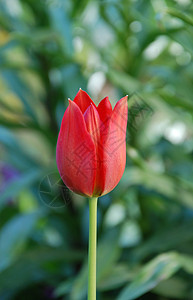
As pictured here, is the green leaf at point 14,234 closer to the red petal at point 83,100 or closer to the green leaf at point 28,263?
the green leaf at point 28,263

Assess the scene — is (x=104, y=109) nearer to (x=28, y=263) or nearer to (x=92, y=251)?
(x=92, y=251)

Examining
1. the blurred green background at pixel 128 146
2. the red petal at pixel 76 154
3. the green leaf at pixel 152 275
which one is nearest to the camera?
the red petal at pixel 76 154

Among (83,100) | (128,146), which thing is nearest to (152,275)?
(128,146)

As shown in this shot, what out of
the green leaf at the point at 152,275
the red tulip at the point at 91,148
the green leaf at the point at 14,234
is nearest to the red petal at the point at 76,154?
the red tulip at the point at 91,148

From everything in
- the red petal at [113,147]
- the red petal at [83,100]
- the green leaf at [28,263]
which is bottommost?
the red petal at [113,147]

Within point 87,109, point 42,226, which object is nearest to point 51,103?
point 42,226

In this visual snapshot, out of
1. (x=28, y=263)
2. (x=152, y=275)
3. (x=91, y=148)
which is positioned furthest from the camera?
(x=28, y=263)

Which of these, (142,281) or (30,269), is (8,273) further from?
(142,281)

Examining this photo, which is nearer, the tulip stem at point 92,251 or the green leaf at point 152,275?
the tulip stem at point 92,251
